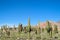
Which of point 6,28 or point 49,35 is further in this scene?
point 6,28

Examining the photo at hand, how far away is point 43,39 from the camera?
95.1ft

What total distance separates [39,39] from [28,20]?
6.64m

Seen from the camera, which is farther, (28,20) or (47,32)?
(47,32)

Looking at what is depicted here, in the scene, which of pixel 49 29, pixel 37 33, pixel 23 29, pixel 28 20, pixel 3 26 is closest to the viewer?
pixel 28 20

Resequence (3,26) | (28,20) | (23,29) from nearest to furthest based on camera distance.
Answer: (28,20)
(23,29)
(3,26)

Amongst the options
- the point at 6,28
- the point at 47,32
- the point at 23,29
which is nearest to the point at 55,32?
the point at 47,32

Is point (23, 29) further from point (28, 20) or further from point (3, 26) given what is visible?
point (28, 20)

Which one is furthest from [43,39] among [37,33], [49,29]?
[37,33]

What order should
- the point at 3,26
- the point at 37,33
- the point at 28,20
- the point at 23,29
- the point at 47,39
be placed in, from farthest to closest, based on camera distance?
the point at 3,26 → the point at 23,29 → the point at 37,33 → the point at 47,39 → the point at 28,20

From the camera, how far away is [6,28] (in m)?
41.2

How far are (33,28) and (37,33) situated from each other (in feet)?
14.7

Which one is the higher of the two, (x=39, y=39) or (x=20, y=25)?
(x=20, y=25)

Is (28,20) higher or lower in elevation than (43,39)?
higher

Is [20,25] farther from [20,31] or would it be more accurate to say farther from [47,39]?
[47,39]
